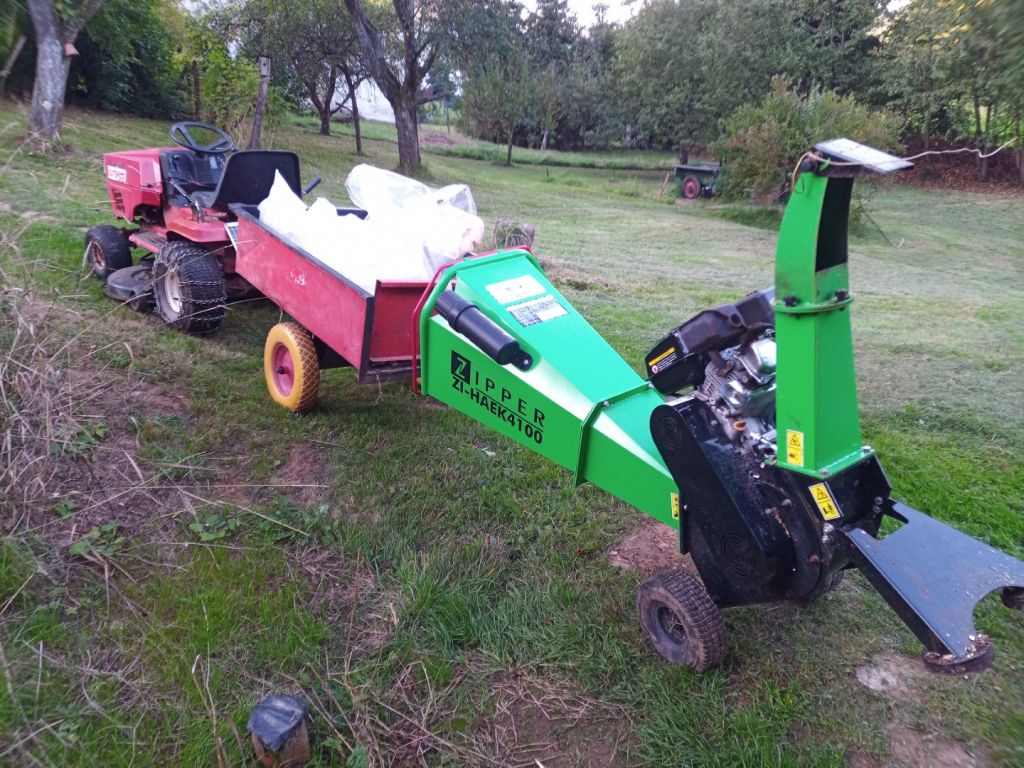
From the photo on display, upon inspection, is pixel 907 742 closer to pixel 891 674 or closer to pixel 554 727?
pixel 891 674

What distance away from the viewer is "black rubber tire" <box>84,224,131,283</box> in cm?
626

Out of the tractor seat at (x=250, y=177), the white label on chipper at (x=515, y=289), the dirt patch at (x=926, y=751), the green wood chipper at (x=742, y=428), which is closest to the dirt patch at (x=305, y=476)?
the green wood chipper at (x=742, y=428)

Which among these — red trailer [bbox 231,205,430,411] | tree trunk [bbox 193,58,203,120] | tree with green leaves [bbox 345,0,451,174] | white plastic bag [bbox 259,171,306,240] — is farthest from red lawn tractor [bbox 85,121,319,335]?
tree with green leaves [bbox 345,0,451,174]

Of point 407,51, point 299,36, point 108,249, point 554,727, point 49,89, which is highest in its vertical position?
point 299,36

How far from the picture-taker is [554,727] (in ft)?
8.47

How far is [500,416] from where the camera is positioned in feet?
10.0

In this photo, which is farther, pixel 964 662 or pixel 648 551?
pixel 648 551

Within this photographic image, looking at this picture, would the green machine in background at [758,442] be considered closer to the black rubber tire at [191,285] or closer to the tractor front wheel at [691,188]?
the black rubber tire at [191,285]

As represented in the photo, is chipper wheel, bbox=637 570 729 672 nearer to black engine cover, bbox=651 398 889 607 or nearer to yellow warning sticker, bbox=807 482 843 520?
black engine cover, bbox=651 398 889 607

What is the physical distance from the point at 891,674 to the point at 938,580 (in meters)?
0.78

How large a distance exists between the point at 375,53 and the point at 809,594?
719 inches

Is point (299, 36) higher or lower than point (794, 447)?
higher

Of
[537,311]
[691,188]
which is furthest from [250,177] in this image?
[691,188]

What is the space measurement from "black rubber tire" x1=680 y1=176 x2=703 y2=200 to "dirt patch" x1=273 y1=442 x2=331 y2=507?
2185cm
